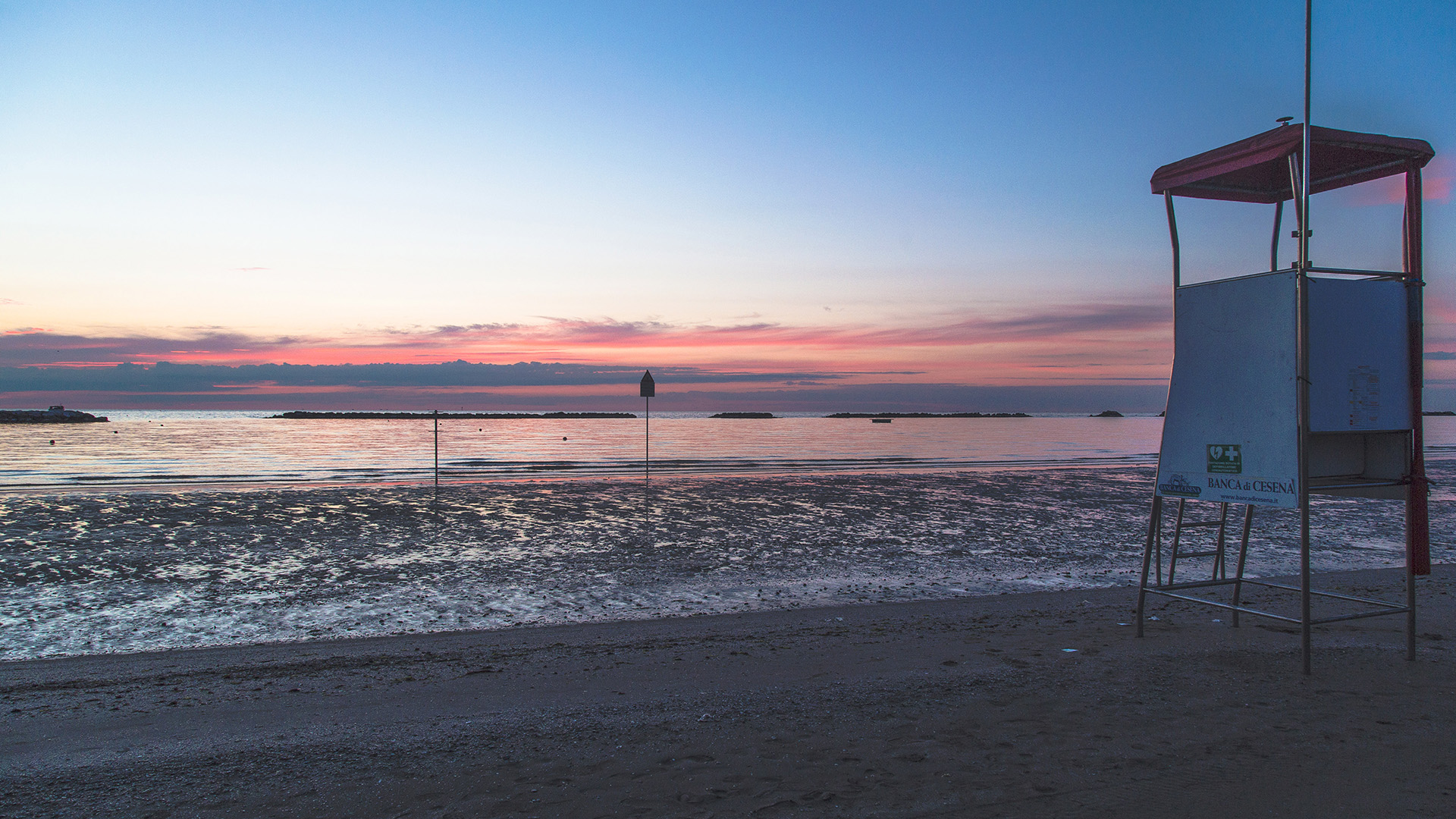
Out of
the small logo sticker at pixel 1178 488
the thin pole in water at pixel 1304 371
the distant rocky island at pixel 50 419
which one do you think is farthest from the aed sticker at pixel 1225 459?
the distant rocky island at pixel 50 419

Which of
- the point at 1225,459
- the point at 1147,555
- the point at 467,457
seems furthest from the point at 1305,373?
the point at 467,457

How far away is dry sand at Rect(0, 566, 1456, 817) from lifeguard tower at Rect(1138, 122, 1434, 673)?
0.96 metres

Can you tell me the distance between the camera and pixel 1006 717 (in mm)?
4609

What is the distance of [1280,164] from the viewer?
6.45 m

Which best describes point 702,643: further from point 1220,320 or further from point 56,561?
point 56,561

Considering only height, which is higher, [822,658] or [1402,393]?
[1402,393]

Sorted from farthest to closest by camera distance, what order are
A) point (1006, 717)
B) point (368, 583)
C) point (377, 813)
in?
point (368, 583), point (1006, 717), point (377, 813)

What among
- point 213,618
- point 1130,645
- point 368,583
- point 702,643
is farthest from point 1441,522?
point 213,618

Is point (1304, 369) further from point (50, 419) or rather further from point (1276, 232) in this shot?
point (50, 419)

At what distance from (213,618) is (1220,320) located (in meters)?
9.30

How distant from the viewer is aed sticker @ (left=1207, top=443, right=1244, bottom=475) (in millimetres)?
5910

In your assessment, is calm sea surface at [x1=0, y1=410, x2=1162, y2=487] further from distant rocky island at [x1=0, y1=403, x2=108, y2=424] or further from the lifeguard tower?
distant rocky island at [x1=0, y1=403, x2=108, y2=424]

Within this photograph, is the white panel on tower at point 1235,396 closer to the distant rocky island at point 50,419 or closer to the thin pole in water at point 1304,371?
the thin pole in water at point 1304,371

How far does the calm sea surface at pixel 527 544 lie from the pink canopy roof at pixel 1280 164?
4555 mm
